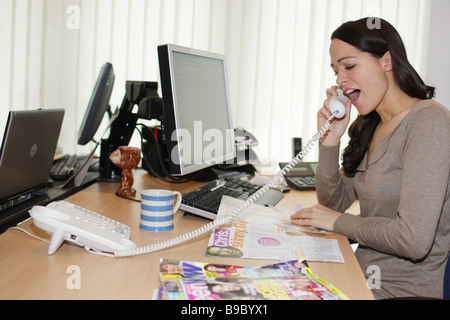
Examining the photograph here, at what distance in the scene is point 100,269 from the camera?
0.87 metres

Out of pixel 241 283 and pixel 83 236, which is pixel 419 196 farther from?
pixel 83 236

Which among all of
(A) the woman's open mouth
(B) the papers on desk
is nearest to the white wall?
(A) the woman's open mouth

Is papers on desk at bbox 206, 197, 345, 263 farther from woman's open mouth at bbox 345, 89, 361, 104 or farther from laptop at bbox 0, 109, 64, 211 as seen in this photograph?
laptop at bbox 0, 109, 64, 211

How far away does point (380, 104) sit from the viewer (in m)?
1.33

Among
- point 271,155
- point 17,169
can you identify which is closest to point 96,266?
point 17,169

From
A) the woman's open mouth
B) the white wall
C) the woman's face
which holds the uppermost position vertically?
the white wall

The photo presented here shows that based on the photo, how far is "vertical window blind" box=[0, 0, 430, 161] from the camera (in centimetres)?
279

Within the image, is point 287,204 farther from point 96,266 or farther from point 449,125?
point 96,266

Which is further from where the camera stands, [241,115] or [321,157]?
[241,115]

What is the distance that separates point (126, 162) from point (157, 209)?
1.23ft

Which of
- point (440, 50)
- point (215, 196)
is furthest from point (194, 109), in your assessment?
point (440, 50)

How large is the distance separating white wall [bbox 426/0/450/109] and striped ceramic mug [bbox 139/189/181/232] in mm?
2184

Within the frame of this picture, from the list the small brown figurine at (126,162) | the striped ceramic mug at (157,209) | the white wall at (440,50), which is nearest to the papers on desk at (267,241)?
the striped ceramic mug at (157,209)

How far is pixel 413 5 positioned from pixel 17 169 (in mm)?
2499
